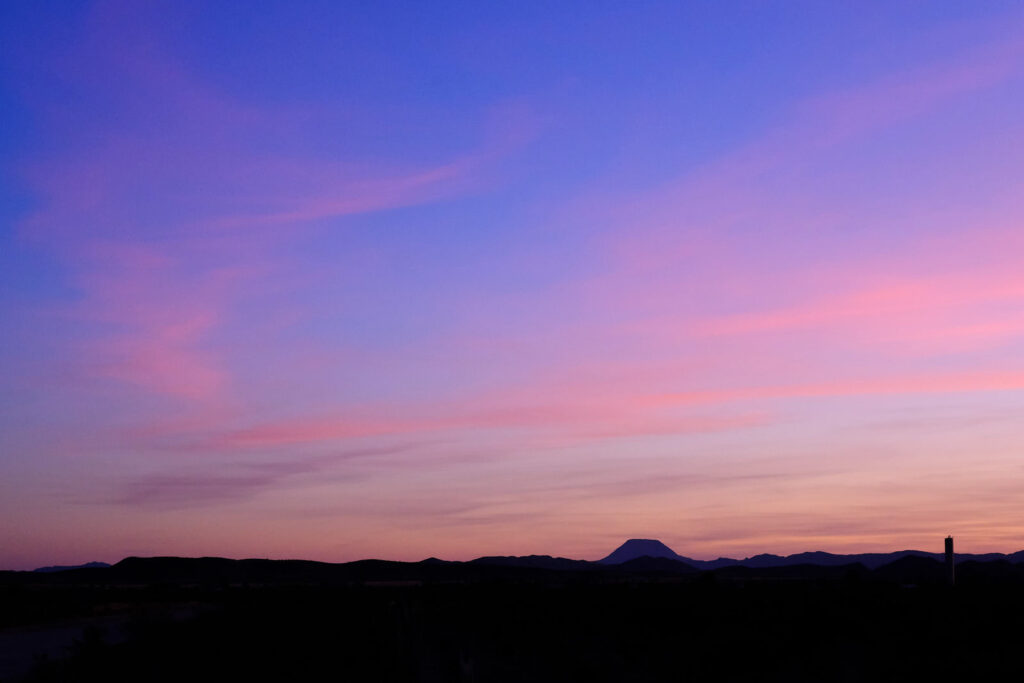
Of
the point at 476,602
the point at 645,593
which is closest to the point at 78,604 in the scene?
the point at 476,602

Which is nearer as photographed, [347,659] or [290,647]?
[347,659]

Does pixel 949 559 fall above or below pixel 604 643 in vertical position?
above

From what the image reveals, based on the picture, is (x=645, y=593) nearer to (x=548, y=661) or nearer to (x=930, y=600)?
(x=930, y=600)

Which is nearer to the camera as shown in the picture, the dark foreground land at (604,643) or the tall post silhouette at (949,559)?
the dark foreground land at (604,643)

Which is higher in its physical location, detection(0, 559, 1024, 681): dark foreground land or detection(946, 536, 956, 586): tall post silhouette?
detection(946, 536, 956, 586): tall post silhouette

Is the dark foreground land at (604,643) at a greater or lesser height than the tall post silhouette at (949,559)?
lesser

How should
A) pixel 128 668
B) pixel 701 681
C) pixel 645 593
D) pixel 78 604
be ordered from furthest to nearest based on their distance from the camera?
pixel 78 604 → pixel 645 593 → pixel 701 681 → pixel 128 668

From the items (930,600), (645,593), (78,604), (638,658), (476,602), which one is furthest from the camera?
(78,604)

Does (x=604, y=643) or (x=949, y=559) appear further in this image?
(x=949, y=559)

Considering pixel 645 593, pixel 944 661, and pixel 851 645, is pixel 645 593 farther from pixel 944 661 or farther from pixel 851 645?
pixel 944 661

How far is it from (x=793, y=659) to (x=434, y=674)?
905 cm

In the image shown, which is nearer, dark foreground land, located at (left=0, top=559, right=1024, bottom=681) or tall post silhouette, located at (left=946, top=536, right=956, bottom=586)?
dark foreground land, located at (left=0, top=559, right=1024, bottom=681)

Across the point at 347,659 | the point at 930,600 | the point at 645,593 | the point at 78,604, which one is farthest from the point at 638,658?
the point at 78,604

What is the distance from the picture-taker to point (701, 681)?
27.8 m
